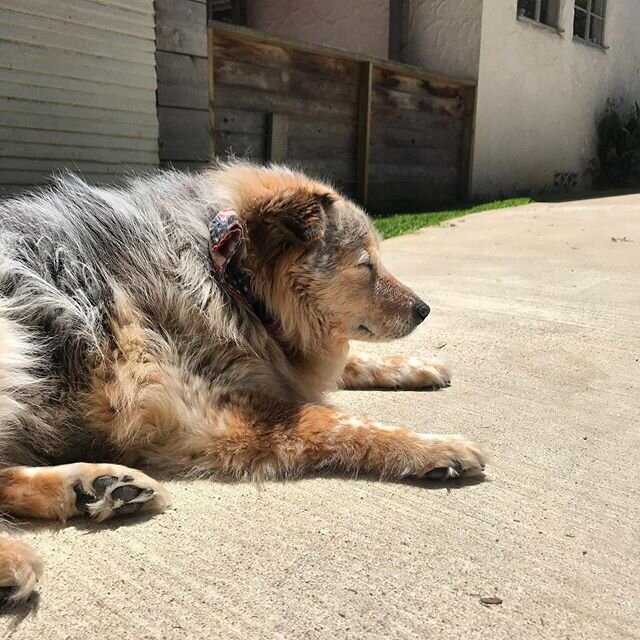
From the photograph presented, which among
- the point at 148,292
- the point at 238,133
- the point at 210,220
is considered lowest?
the point at 148,292

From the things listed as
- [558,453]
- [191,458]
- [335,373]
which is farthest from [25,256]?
[558,453]

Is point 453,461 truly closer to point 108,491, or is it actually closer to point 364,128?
point 108,491

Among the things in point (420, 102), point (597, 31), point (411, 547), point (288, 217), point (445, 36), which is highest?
point (597, 31)

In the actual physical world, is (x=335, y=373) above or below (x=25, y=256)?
below

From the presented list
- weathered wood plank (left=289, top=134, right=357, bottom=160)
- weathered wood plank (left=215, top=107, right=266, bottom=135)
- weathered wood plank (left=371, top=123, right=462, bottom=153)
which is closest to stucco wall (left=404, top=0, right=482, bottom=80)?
weathered wood plank (left=371, top=123, right=462, bottom=153)

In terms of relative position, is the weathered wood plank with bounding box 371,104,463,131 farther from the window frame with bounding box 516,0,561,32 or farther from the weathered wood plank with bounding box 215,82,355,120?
the window frame with bounding box 516,0,561,32

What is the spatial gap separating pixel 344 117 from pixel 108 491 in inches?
394

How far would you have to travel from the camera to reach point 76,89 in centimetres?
690

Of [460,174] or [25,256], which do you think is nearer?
[25,256]

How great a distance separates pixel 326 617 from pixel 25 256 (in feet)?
5.73

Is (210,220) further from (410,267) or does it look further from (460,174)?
(460,174)

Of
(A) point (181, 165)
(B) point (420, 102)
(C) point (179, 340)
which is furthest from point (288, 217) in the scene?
(B) point (420, 102)

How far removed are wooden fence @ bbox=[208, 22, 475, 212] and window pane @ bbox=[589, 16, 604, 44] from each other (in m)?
6.37

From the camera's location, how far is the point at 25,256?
249 cm
